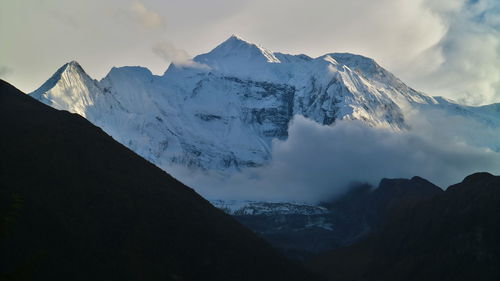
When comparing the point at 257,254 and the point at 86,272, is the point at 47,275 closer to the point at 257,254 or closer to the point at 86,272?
the point at 86,272

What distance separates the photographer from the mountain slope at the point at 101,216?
11356 centimetres

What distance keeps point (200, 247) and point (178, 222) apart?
8262 mm

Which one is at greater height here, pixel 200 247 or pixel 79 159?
pixel 79 159

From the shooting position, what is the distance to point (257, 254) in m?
Answer: 154

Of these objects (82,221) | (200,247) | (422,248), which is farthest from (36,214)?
(422,248)

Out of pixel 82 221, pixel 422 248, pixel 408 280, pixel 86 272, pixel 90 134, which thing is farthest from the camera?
pixel 422 248

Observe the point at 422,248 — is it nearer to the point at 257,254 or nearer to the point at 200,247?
the point at 257,254

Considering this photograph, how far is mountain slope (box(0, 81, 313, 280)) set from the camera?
373ft

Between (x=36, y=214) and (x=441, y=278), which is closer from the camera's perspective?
(x=36, y=214)

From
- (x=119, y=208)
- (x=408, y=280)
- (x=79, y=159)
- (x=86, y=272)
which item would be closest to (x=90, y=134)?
(x=79, y=159)

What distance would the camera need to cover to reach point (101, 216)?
132750 mm

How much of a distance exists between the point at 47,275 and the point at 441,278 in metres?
103

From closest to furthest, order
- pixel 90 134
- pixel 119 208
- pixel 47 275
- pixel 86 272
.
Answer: pixel 47 275 < pixel 86 272 < pixel 119 208 < pixel 90 134

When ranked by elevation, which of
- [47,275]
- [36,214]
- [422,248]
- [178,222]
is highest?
[422,248]
